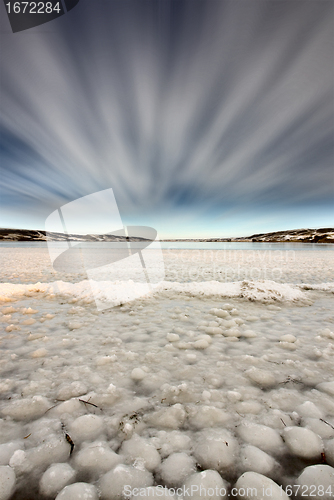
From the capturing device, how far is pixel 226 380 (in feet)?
7.65

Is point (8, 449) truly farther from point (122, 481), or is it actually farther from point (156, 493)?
point (156, 493)

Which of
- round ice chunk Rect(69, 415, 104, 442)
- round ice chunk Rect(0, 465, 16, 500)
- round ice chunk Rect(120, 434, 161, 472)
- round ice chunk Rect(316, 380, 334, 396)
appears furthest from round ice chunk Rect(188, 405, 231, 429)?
round ice chunk Rect(0, 465, 16, 500)

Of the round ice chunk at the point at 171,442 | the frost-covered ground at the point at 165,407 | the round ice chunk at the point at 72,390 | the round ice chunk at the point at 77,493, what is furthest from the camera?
the round ice chunk at the point at 72,390

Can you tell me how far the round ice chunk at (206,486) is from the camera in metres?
1.19

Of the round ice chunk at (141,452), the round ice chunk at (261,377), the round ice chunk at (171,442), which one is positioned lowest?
the round ice chunk at (261,377)

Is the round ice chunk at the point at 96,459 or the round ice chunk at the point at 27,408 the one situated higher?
the round ice chunk at the point at 27,408

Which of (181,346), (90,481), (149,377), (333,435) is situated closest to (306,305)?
(181,346)

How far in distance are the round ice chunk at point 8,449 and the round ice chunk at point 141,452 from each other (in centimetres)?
76

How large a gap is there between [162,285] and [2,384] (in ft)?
18.0

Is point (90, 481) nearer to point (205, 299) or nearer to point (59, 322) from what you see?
point (59, 322)

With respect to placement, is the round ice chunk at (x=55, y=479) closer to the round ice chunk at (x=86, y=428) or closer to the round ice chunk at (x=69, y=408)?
the round ice chunk at (x=86, y=428)

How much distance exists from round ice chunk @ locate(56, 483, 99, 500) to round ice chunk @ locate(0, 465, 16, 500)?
0.33 metres

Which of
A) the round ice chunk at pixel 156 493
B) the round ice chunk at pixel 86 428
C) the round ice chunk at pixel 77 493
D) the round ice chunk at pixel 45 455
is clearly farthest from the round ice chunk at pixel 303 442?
the round ice chunk at pixel 45 455

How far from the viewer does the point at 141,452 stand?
4.80ft
